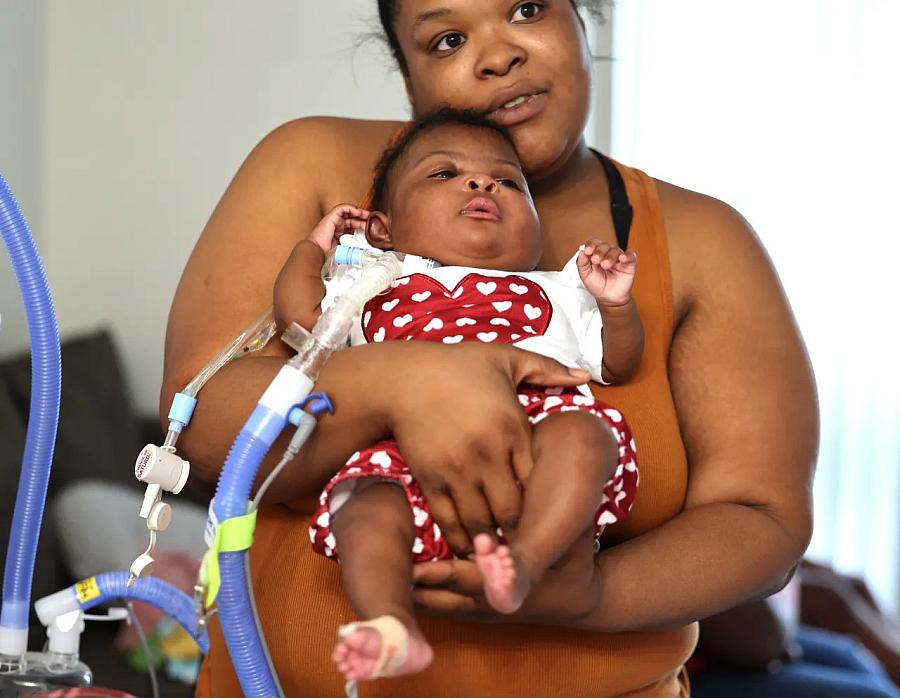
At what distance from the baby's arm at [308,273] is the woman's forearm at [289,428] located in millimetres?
54

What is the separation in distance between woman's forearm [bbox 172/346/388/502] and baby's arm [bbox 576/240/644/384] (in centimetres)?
26

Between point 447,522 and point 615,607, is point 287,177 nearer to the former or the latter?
point 447,522

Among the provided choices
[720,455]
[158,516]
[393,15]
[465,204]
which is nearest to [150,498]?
[158,516]

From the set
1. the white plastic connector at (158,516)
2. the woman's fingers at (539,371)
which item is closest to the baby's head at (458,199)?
the woman's fingers at (539,371)

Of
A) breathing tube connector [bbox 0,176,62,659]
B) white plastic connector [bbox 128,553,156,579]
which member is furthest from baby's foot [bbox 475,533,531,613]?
breathing tube connector [bbox 0,176,62,659]

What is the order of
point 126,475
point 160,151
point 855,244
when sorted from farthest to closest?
point 855,244 → point 160,151 → point 126,475

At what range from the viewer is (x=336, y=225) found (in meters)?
1.26

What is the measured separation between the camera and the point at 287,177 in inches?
51.1

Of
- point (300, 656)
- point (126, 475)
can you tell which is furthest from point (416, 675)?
point (126, 475)

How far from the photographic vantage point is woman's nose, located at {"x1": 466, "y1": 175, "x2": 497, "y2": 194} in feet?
4.24

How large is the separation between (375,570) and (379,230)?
49 centimetres

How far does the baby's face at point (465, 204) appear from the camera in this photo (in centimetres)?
127

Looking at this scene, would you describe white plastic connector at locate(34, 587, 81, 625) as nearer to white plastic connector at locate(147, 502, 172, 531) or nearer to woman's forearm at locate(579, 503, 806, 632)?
white plastic connector at locate(147, 502, 172, 531)

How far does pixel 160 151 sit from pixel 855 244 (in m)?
2.49
